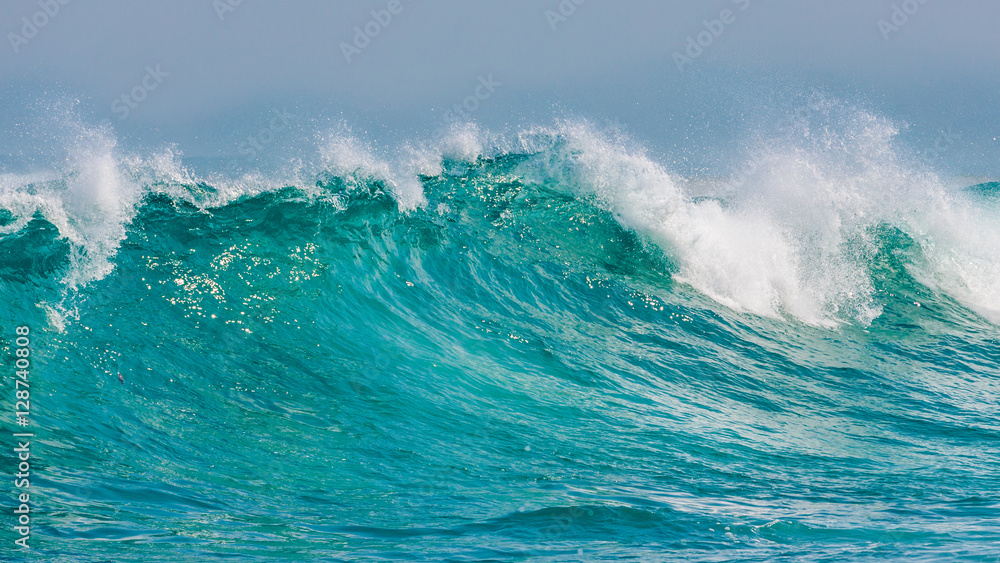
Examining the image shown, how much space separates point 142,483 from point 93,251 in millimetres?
4256

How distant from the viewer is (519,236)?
1077cm

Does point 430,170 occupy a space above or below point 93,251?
above

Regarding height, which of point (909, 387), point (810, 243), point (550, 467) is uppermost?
point (810, 243)

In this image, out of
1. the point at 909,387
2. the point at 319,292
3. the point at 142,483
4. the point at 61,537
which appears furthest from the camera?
the point at 319,292

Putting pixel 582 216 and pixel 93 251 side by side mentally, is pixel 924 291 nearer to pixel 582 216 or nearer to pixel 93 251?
pixel 582 216

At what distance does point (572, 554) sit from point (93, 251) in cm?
653

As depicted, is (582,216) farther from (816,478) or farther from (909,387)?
(816,478)

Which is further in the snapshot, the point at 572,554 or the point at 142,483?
the point at 142,483

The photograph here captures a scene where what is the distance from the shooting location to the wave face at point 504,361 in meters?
4.11

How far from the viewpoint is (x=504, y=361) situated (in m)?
7.60

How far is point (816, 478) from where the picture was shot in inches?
200

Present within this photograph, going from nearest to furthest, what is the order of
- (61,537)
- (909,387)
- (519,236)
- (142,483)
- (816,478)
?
1. (61,537)
2. (142,483)
3. (816,478)
4. (909,387)
5. (519,236)

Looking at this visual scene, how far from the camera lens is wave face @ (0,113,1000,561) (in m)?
4.11

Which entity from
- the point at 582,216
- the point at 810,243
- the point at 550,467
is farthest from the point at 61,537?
the point at 810,243
